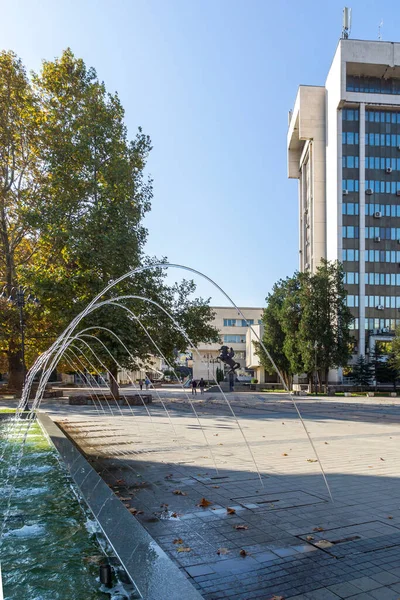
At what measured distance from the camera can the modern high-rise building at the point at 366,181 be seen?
6178 cm

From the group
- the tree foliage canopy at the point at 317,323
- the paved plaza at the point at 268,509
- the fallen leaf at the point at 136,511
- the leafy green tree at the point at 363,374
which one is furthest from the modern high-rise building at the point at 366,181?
the fallen leaf at the point at 136,511

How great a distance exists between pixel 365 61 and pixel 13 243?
5228cm

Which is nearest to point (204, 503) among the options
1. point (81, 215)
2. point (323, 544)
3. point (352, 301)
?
point (323, 544)

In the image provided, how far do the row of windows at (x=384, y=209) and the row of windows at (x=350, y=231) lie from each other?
263cm

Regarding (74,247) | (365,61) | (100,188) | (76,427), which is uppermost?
(365,61)

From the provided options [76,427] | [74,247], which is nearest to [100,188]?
[74,247]

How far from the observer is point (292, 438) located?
12625mm

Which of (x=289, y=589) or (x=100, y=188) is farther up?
(x=100, y=188)

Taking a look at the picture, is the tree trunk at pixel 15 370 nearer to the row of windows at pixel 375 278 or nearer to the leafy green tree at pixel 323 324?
the leafy green tree at pixel 323 324

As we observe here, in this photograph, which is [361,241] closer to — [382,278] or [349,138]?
[382,278]

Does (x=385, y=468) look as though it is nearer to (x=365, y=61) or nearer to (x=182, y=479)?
(x=182, y=479)

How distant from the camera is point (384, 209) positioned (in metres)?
63.5

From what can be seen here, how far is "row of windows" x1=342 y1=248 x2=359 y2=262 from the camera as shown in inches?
2457

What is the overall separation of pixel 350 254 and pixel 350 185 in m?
9.17
